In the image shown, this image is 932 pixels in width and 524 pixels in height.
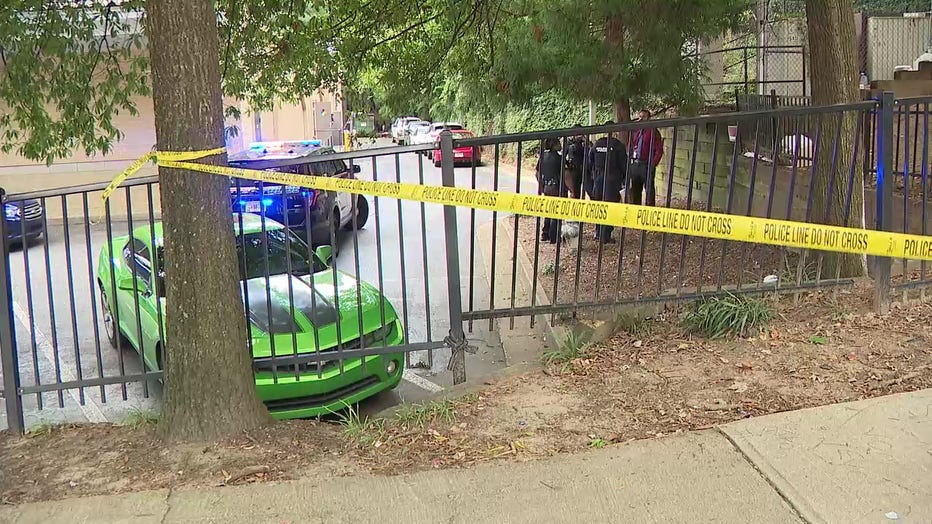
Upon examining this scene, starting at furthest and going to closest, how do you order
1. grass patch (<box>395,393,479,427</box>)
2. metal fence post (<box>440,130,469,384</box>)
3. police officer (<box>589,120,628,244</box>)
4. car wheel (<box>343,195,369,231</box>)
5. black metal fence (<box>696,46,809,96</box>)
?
car wheel (<box>343,195,369,231</box>) < black metal fence (<box>696,46,809,96</box>) < police officer (<box>589,120,628,244</box>) < metal fence post (<box>440,130,469,384</box>) < grass patch (<box>395,393,479,427</box>)

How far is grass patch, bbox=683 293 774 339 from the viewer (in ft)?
17.4

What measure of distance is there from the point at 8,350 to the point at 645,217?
11.9ft

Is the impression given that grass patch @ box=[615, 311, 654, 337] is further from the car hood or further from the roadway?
the car hood

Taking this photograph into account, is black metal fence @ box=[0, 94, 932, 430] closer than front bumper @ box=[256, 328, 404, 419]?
Yes

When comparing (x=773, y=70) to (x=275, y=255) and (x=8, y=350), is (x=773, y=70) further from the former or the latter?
(x=8, y=350)

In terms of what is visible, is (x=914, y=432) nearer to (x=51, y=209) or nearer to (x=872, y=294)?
(x=872, y=294)

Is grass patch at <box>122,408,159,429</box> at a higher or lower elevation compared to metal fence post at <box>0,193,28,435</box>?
lower

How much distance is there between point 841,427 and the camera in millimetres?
3879

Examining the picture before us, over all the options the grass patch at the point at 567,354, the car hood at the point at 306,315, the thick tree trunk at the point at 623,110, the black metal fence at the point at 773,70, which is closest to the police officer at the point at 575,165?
the thick tree trunk at the point at 623,110

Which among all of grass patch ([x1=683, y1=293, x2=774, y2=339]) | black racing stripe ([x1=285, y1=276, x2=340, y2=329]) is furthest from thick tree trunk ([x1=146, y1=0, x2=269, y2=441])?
grass patch ([x1=683, y1=293, x2=774, y2=339])

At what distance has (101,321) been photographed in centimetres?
940

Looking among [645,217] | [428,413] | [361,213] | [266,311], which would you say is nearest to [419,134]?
[361,213]

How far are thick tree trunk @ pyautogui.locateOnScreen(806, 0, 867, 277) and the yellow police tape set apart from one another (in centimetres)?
226

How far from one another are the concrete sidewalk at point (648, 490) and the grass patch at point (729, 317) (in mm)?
1385
